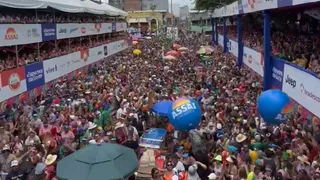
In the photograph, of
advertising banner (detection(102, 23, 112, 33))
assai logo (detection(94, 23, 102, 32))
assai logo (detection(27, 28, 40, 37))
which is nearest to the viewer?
assai logo (detection(27, 28, 40, 37))

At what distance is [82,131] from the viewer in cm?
1221

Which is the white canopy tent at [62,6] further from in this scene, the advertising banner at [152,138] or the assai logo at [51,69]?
the advertising banner at [152,138]

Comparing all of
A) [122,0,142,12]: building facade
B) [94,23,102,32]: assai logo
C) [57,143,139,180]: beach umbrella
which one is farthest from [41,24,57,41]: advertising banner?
[122,0,142,12]: building facade

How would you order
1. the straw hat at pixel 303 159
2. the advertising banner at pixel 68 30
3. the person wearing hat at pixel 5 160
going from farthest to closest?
the advertising banner at pixel 68 30, the person wearing hat at pixel 5 160, the straw hat at pixel 303 159

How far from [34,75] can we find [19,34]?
2.04m

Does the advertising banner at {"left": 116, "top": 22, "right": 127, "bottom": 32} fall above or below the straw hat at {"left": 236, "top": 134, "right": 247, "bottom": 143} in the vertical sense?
above

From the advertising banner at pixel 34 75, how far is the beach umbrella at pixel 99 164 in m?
13.5

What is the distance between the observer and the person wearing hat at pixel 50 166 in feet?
29.7

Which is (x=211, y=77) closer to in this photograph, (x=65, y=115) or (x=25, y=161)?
(x=65, y=115)

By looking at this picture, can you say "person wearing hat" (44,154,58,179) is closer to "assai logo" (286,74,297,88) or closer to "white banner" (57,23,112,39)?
"assai logo" (286,74,297,88)

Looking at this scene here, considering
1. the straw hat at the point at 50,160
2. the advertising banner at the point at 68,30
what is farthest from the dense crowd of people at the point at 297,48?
the advertising banner at the point at 68,30

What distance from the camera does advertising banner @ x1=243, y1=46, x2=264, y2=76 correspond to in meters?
19.1

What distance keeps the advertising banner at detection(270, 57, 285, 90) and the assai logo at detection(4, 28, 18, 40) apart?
410 inches


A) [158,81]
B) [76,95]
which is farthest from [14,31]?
[158,81]
